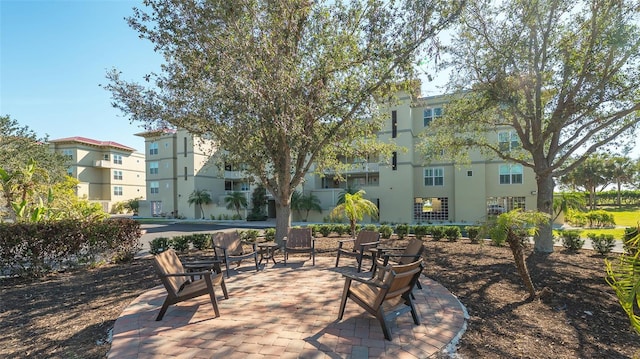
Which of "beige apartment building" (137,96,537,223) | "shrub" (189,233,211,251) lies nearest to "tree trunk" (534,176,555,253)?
"beige apartment building" (137,96,537,223)

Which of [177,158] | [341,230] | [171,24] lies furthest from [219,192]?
[171,24]

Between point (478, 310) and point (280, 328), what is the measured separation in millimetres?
3252

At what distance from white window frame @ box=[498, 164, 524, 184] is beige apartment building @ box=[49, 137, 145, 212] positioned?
48.0 m

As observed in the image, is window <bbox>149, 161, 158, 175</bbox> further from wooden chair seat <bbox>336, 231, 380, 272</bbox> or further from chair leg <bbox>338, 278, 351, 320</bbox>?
chair leg <bbox>338, 278, 351, 320</bbox>

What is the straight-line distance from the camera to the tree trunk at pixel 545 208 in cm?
1020

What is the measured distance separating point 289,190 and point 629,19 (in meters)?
11.0

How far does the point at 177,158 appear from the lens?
3619cm

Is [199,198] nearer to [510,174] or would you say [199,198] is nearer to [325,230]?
[325,230]

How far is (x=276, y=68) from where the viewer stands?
7652 mm

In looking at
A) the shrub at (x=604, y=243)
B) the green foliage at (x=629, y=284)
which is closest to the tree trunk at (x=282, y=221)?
the green foliage at (x=629, y=284)

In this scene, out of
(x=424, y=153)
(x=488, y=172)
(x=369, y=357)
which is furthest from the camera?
(x=488, y=172)

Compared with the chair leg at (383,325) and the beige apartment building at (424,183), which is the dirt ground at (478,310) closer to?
the chair leg at (383,325)

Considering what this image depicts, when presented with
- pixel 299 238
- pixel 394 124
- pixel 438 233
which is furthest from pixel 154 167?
pixel 438 233

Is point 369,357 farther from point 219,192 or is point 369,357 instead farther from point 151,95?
point 219,192
